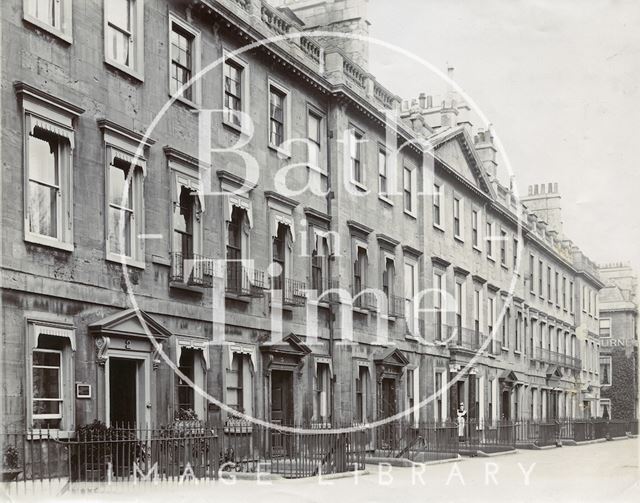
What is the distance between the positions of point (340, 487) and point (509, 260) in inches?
1185

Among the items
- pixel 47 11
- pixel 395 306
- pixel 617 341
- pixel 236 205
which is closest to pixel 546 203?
pixel 617 341

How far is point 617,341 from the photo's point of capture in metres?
63.1

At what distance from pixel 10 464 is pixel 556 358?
136 ft

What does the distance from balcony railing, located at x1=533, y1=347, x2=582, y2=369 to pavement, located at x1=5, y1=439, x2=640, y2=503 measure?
78.7 feet

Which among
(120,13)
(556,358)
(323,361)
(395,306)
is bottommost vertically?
(556,358)

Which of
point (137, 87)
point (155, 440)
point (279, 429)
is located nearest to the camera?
point (155, 440)

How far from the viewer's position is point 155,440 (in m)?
15.1

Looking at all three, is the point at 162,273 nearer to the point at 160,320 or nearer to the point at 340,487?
the point at 160,320

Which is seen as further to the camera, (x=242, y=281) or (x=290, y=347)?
(x=290, y=347)

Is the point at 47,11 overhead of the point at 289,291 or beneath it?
overhead

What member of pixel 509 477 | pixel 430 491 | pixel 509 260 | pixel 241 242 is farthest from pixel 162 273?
pixel 509 260

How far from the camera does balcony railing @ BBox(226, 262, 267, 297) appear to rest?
2139 cm

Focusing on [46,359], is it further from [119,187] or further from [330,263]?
[330,263]


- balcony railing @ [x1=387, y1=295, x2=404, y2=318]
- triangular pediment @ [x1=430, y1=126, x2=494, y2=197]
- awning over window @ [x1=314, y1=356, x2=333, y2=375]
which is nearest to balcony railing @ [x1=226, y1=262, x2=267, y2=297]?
awning over window @ [x1=314, y1=356, x2=333, y2=375]
